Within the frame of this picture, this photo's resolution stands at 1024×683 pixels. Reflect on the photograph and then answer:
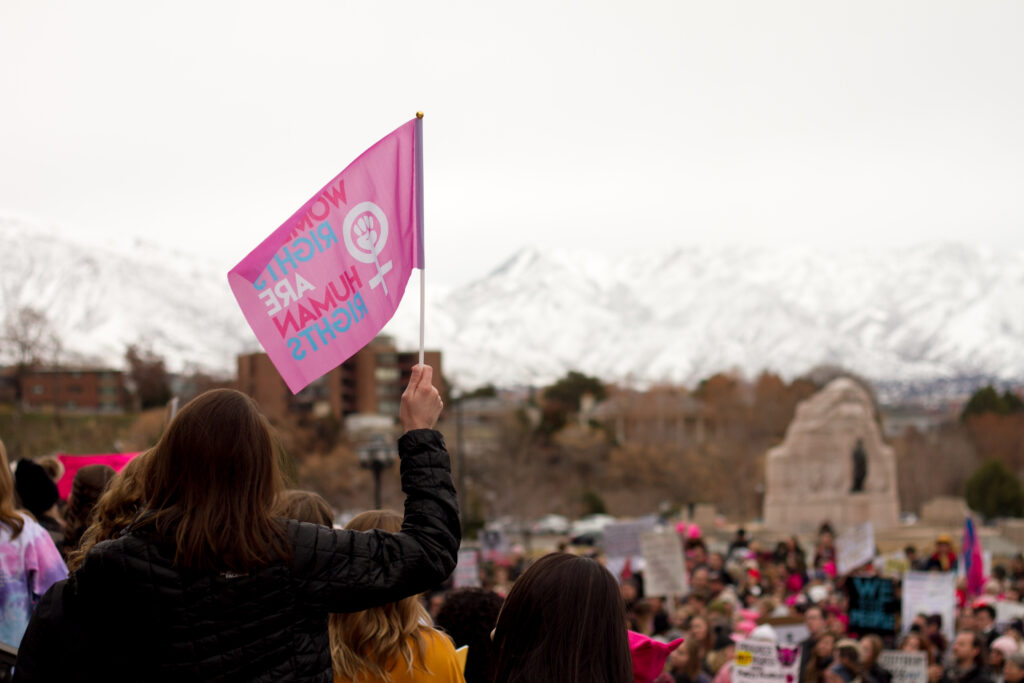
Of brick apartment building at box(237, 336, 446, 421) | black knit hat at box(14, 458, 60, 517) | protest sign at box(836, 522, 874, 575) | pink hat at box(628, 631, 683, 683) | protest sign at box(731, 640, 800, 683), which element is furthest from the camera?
brick apartment building at box(237, 336, 446, 421)

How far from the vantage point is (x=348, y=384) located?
323ft

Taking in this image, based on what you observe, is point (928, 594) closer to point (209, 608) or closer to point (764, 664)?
point (764, 664)

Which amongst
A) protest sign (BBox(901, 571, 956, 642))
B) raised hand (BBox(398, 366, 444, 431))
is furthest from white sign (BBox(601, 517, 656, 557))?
raised hand (BBox(398, 366, 444, 431))

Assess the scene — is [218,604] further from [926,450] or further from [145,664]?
[926,450]

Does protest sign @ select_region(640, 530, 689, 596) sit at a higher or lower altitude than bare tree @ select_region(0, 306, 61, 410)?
lower

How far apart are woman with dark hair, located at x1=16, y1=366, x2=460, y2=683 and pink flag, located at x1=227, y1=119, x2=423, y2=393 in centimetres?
84

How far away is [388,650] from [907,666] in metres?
6.82

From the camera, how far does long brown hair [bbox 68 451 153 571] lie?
330 centimetres

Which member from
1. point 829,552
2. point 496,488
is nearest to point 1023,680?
point 829,552

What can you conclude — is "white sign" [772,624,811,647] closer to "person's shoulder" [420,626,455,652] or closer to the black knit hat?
the black knit hat

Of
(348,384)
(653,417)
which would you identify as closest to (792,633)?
(653,417)

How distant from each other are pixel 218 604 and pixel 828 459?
43.6 meters

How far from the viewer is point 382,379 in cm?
10694

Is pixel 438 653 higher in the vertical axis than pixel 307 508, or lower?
lower
